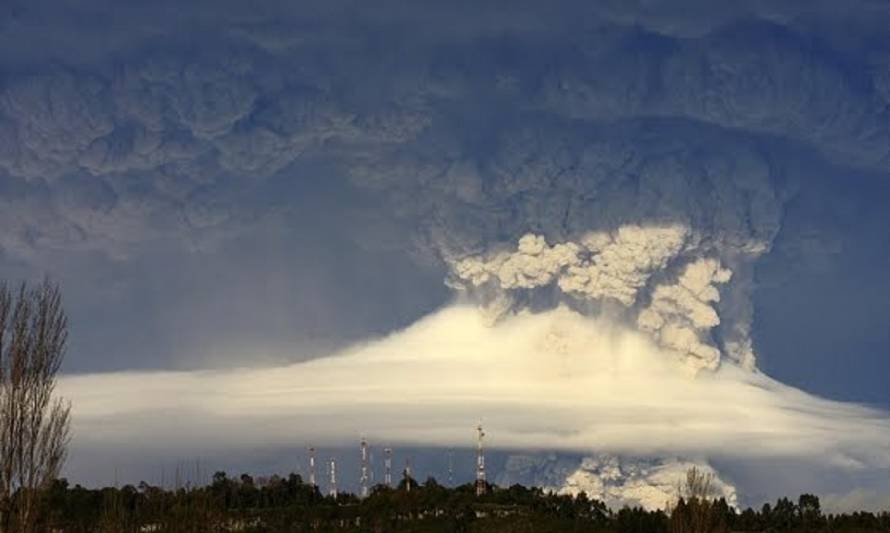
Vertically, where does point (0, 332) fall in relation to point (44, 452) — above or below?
above

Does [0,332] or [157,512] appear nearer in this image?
[0,332]

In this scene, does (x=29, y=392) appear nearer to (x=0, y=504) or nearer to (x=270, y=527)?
(x=0, y=504)

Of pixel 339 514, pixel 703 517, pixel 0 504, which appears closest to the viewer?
pixel 0 504

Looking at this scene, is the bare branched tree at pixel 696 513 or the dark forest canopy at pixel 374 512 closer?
the bare branched tree at pixel 696 513

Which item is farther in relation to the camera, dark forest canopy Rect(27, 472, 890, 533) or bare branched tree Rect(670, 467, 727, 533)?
dark forest canopy Rect(27, 472, 890, 533)

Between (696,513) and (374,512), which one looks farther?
(374,512)

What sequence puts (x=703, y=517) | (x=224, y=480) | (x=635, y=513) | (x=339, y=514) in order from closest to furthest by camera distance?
(x=703, y=517), (x=635, y=513), (x=339, y=514), (x=224, y=480)

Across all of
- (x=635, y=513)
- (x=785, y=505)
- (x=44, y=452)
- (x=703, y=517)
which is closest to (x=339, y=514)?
(x=635, y=513)
